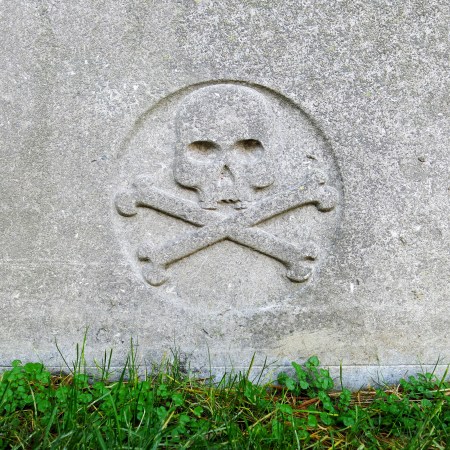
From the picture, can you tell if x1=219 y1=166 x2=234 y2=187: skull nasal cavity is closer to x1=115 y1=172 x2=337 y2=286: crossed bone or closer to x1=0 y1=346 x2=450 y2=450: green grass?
x1=115 y1=172 x2=337 y2=286: crossed bone

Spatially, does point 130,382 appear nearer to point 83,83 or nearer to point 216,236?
point 216,236

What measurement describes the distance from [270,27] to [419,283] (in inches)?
40.6

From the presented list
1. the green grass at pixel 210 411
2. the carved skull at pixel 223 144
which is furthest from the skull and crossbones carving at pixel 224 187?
the green grass at pixel 210 411

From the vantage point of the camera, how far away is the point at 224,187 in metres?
2.14

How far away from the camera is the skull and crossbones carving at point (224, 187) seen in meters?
2.09

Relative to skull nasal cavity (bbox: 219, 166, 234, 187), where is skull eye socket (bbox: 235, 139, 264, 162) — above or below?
above

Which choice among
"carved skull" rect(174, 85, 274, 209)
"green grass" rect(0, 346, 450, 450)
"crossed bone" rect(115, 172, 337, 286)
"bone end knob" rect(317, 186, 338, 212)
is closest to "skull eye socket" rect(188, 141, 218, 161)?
"carved skull" rect(174, 85, 274, 209)

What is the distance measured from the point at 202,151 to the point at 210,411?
0.87 meters

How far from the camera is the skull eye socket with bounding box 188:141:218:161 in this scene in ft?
7.01

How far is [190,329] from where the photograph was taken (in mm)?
2193

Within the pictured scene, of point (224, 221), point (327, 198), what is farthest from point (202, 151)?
point (327, 198)

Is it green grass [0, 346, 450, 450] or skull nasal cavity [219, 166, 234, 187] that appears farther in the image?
skull nasal cavity [219, 166, 234, 187]

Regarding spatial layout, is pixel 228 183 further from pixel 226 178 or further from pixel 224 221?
pixel 224 221

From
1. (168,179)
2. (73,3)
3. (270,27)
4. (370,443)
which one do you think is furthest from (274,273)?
(73,3)
